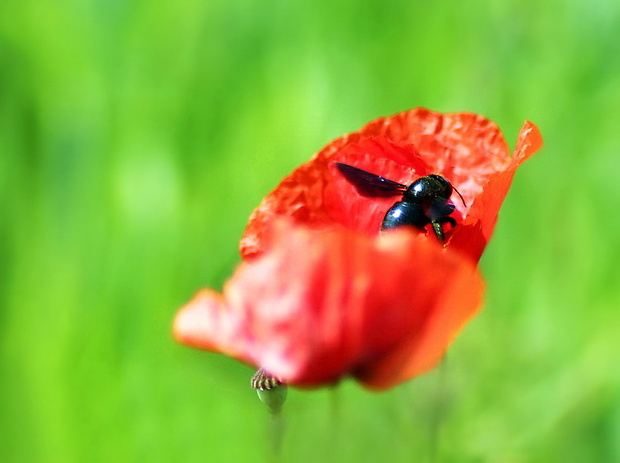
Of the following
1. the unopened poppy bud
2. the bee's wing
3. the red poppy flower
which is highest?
the bee's wing

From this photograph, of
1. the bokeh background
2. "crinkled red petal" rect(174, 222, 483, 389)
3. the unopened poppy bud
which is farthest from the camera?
the bokeh background

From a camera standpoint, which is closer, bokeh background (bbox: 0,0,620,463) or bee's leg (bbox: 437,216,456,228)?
bee's leg (bbox: 437,216,456,228)

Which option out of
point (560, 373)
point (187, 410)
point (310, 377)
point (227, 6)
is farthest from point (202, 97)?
point (310, 377)

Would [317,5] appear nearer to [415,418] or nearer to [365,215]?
[415,418]

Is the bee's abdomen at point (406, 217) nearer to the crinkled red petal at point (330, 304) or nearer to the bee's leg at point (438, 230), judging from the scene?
the bee's leg at point (438, 230)

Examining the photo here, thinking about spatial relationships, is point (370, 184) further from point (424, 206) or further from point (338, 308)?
point (338, 308)

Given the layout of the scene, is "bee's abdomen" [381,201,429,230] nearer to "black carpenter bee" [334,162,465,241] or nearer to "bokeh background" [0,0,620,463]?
"black carpenter bee" [334,162,465,241]

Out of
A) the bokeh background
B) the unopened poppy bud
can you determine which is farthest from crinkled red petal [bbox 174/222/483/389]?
the bokeh background
